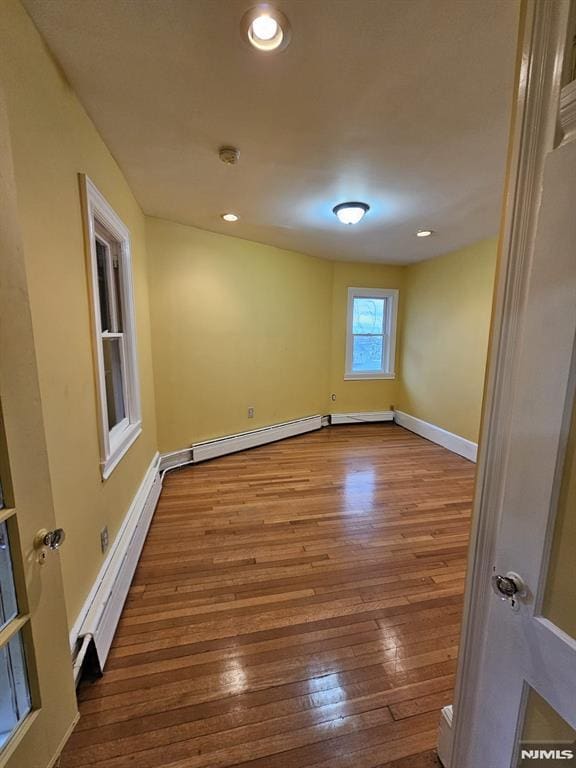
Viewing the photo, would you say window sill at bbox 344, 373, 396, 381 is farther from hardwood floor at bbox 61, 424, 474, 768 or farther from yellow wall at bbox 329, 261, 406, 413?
hardwood floor at bbox 61, 424, 474, 768

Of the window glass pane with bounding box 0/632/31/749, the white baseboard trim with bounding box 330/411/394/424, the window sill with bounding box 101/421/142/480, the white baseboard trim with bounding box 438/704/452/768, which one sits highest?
the window sill with bounding box 101/421/142/480

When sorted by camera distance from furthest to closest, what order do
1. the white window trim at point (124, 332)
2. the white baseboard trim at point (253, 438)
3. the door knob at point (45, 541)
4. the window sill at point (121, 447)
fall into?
the white baseboard trim at point (253, 438) → the window sill at point (121, 447) → the white window trim at point (124, 332) → the door knob at point (45, 541)

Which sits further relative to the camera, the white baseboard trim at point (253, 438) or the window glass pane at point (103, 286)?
the white baseboard trim at point (253, 438)

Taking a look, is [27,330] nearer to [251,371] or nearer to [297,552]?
[297,552]

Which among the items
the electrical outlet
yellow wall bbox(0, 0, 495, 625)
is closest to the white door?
yellow wall bbox(0, 0, 495, 625)

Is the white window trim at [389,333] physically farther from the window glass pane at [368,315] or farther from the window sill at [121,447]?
the window sill at [121,447]

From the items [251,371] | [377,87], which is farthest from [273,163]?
[251,371]

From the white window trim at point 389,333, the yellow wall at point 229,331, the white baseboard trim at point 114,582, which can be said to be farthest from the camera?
the white window trim at point 389,333

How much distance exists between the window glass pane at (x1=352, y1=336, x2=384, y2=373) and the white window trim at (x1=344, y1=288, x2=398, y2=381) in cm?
8

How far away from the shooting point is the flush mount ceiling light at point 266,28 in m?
1.08

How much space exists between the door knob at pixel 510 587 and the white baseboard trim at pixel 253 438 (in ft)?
10.5

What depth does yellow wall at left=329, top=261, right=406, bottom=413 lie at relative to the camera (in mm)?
4926

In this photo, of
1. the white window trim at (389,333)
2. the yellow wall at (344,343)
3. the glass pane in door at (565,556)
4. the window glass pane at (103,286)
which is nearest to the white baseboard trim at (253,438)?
the yellow wall at (344,343)

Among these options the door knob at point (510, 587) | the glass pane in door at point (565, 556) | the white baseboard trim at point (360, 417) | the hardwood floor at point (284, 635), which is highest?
the glass pane in door at point (565, 556)
